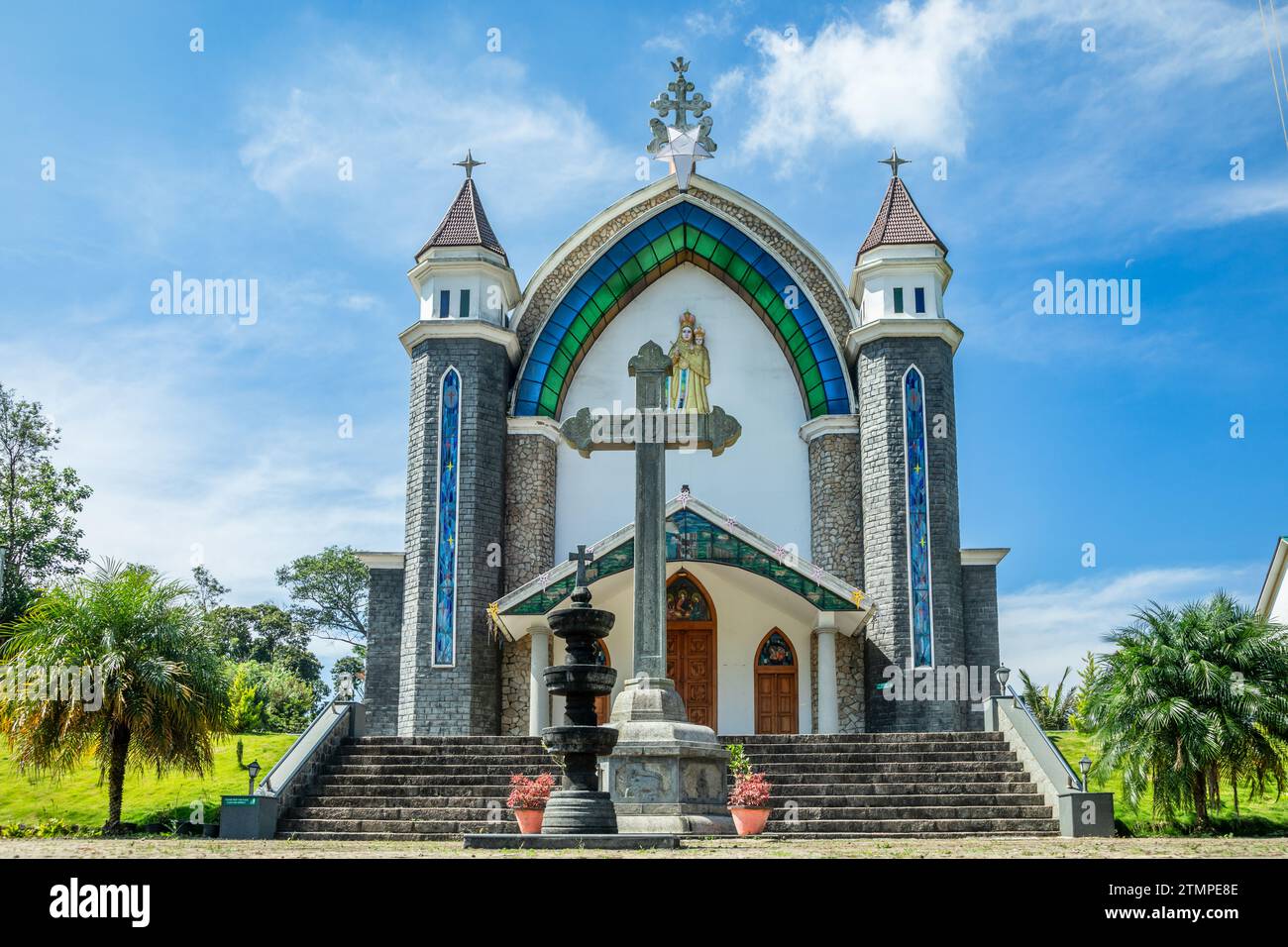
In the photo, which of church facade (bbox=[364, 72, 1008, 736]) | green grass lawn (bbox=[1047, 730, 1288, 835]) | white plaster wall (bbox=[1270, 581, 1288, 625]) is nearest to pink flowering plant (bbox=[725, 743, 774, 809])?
green grass lawn (bbox=[1047, 730, 1288, 835])

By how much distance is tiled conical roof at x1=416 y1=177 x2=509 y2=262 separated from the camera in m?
24.6

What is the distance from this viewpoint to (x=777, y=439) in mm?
24938

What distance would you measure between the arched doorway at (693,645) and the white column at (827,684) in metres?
2.31

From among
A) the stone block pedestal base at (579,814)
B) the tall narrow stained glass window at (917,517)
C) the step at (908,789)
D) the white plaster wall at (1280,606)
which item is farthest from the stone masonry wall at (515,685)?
the white plaster wall at (1280,606)

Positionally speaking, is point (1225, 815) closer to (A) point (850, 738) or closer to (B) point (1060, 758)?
(B) point (1060, 758)

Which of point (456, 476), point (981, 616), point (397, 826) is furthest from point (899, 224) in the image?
point (397, 826)

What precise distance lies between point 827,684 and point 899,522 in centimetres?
326

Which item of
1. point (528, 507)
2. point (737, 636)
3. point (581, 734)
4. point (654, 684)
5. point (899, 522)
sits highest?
point (528, 507)

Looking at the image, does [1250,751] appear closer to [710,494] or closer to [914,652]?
[914,652]

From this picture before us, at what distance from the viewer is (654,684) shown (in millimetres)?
12523

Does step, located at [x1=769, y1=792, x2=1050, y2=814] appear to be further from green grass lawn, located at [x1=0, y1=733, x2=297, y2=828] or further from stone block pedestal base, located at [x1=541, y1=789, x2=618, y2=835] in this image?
green grass lawn, located at [x1=0, y1=733, x2=297, y2=828]

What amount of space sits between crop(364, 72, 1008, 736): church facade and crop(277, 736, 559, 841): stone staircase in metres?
2.88
